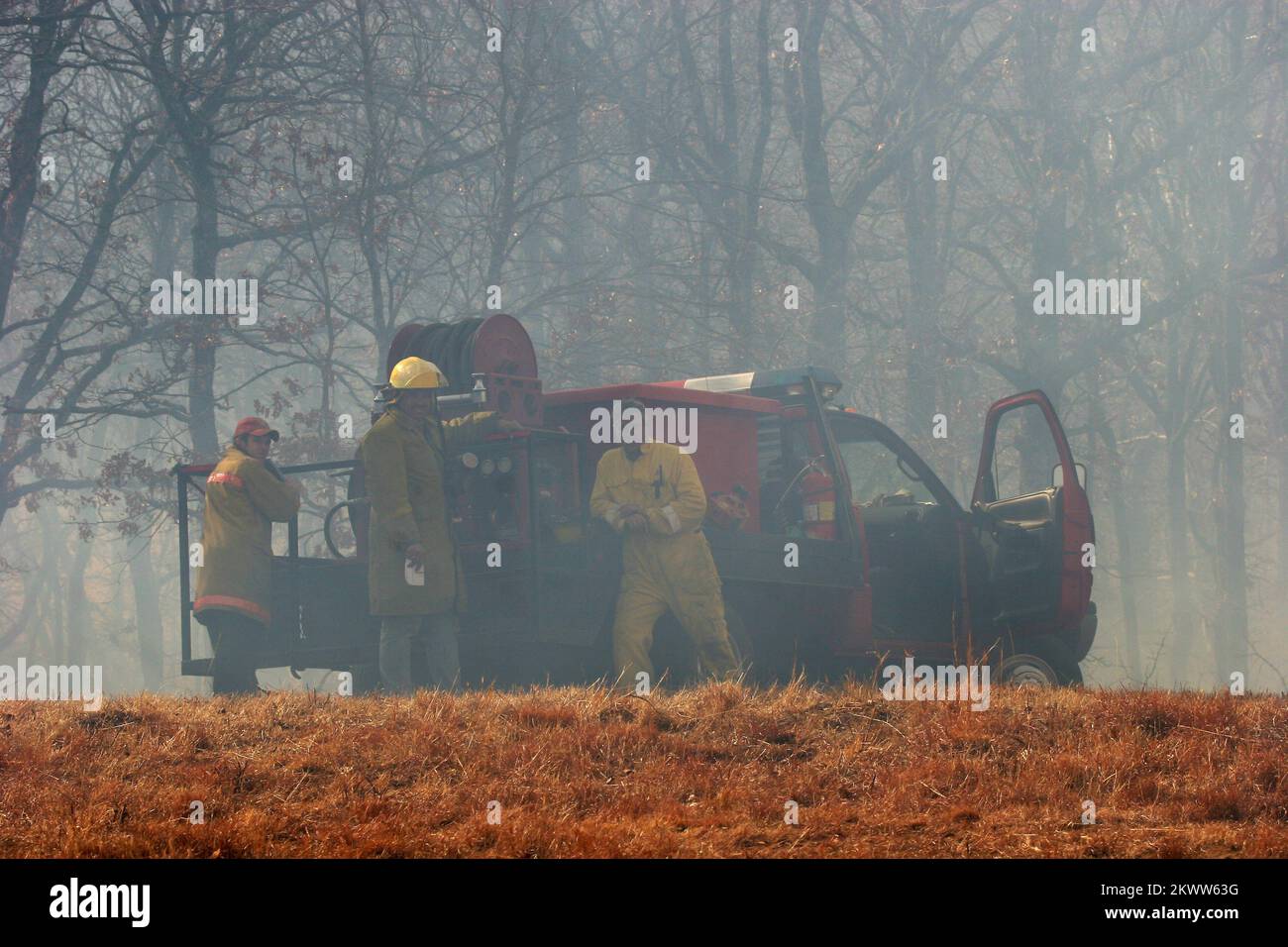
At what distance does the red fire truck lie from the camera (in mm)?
9141

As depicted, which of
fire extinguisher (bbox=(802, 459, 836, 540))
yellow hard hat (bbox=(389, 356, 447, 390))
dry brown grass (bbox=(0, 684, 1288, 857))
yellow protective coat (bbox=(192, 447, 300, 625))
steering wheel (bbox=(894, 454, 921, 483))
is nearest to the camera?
dry brown grass (bbox=(0, 684, 1288, 857))

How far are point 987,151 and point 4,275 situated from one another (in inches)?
718

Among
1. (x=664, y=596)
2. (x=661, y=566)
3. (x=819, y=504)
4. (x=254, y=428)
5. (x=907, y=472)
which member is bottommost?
(x=664, y=596)

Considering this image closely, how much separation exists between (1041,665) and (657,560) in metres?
3.02

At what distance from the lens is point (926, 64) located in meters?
23.0

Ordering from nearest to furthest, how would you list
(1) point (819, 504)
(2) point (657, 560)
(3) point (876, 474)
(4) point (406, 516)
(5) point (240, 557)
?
(4) point (406, 516)
(2) point (657, 560)
(5) point (240, 557)
(1) point (819, 504)
(3) point (876, 474)

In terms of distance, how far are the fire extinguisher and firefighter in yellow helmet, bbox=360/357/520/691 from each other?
2.17 meters

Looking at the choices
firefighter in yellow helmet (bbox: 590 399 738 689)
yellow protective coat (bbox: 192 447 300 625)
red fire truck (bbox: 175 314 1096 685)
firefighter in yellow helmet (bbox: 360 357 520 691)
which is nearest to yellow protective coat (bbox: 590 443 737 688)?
firefighter in yellow helmet (bbox: 590 399 738 689)

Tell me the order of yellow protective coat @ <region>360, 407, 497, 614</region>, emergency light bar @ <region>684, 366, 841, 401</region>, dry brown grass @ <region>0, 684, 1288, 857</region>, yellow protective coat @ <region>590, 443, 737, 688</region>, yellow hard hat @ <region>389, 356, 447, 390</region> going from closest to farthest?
dry brown grass @ <region>0, 684, 1288, 857</region> < yellow protective coat @ <region>360, 407, 497, 614</region> < yellow hard hat @ <region>389, 356, 447, 390</region> < yellow protective coat @ <region>590, 443, 737, 688</region> < emergency light bar @ <region>684, 366, 841, 401</region>

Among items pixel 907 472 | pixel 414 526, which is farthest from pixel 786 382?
pixel 414 526

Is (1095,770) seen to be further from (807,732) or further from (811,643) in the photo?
(811,643)

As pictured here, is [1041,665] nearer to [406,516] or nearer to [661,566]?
[661,566]

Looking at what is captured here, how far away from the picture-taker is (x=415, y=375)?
9.05 m

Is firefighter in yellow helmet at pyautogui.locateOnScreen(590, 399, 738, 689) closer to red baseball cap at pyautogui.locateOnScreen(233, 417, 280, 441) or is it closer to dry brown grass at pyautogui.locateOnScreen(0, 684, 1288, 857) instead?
dry brown grass at pyautogui.locateOnScreen(0, 684, 1288, 857)
